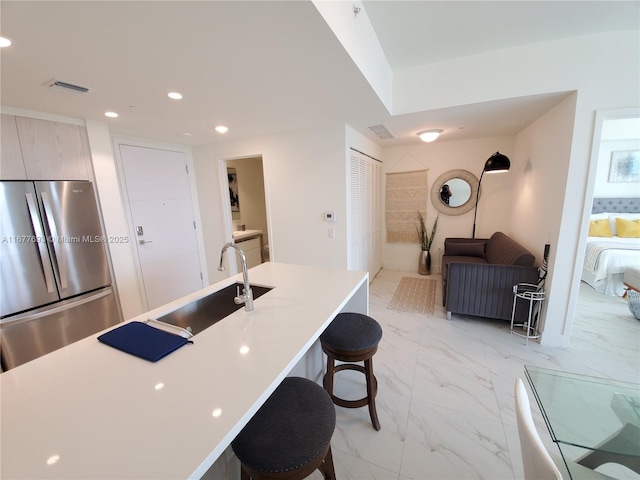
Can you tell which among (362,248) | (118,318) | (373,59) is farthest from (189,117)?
(362,248)

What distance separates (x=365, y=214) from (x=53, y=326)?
3.61 meters

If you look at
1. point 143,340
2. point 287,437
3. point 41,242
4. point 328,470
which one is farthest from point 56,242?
point 328,470

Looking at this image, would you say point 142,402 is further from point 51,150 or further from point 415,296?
point 415,296

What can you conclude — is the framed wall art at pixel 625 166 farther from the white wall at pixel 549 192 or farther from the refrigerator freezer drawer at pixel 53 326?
the refrigerator freezer drawer at pixel 53 326

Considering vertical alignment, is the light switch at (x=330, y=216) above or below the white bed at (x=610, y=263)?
above

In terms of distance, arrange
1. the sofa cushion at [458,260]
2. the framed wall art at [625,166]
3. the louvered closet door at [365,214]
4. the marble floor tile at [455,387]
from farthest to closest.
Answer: the framed wall art at [625,166], the sofa cushion at [458,260], the louvered closet door at [365,214], the marble floor tile at [455,387]

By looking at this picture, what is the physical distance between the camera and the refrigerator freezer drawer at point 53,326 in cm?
201

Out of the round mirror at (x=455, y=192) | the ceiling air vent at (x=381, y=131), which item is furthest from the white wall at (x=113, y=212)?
the round mirror at (x=455, y=192)

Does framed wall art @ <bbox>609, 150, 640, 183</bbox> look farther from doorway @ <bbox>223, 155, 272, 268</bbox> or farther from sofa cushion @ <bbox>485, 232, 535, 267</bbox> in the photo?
doorway @ <bbox>223, 155, 272, 268</bbox>

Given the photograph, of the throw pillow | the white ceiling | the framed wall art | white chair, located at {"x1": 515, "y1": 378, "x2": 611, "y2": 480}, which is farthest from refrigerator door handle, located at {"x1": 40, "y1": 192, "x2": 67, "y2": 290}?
the framed wall art

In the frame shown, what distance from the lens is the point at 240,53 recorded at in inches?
58.6

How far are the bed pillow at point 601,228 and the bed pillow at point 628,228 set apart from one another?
0.43ft

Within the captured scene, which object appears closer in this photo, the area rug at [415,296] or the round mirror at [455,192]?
the area rug at [415,296]

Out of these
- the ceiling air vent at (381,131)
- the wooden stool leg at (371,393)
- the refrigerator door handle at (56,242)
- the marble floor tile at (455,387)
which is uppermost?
the ceiling air vent at (381,131)
